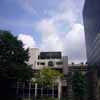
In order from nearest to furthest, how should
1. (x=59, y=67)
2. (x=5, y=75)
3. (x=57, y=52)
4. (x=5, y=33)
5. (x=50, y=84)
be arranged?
(x=5, y=75) < (x=5, y=33) < (x=50, y=84) < (x=59, y=67) < (x=57, y=52)

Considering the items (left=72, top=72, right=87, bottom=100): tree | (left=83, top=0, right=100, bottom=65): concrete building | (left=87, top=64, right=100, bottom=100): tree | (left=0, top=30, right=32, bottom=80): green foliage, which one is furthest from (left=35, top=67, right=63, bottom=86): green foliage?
(left=83, top=0, right=100, bottom=65): concrete building

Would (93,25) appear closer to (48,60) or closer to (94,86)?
(94,86)

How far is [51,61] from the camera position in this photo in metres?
59.9

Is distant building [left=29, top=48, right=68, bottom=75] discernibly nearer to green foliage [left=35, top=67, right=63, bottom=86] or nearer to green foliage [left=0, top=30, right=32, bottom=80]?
green foliage [left=35, top=67, right=63, bottom=86]

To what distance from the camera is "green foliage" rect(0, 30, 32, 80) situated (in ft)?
107

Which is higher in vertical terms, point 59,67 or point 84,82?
point 59,67

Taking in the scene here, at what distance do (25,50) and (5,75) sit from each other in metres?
7.79

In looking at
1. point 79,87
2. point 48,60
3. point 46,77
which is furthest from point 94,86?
point 48,60

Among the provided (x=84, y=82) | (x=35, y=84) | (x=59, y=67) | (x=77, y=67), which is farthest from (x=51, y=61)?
(x=84, y=82)

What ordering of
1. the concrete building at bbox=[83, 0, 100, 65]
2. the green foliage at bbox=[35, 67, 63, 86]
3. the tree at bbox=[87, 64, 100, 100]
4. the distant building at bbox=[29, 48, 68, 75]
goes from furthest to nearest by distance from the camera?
the distant building at bbox=[29, 48, 68, 75] → the green foliage at bbox=[35, 67, 63, 86] → the tree at bbox=[87, 64, 100, 100] → the concrete building at bbox=[83, 0, 100, 65]

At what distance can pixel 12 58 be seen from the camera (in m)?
34.3

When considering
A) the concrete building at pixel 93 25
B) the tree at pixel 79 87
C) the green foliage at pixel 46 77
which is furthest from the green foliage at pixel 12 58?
the concrete building at pixel 93 25

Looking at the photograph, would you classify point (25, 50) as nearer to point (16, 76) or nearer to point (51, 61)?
point (16, 76)

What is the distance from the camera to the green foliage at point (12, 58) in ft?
107
